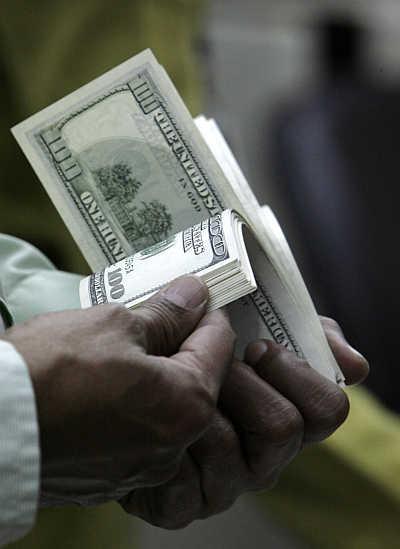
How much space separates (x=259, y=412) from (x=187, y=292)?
0.09 m

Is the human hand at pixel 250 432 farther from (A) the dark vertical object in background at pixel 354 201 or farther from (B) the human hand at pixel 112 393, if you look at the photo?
(A) the dark vertical object in background at pixel 354 201

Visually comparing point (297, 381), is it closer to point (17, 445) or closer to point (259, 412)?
point (259, 412)

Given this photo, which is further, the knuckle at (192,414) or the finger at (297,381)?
the finger at (297,381)

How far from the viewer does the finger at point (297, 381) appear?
0.58 metres

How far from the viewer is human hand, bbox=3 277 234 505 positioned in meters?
0.45

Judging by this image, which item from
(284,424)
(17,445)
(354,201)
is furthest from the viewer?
(354,201)

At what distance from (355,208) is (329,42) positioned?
0.82 m

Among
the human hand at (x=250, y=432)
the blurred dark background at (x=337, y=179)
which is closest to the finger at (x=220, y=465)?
the human hand at (x=250, y=432)

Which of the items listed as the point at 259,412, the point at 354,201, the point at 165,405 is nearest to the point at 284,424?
the point at 259,412

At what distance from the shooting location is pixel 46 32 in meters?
1.06

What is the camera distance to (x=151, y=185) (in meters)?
0.66

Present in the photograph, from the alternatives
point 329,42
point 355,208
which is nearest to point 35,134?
point 355,208

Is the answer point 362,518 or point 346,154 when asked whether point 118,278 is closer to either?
point 362,518

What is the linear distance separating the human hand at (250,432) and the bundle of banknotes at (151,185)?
29 mm
